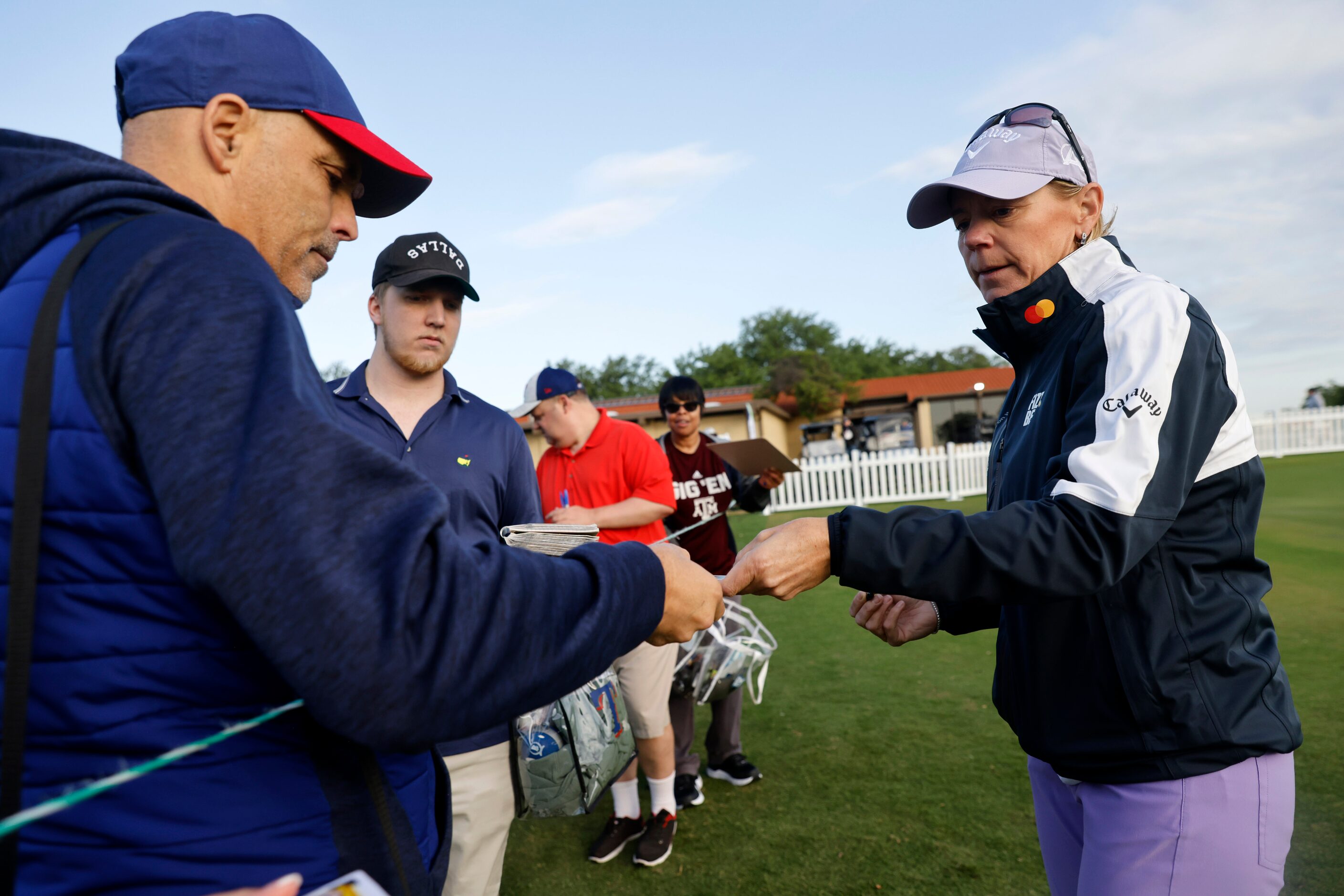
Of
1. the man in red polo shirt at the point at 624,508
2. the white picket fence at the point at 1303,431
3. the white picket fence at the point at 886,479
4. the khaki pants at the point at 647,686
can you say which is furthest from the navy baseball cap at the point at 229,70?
the white picket fence at the point at 1303,431

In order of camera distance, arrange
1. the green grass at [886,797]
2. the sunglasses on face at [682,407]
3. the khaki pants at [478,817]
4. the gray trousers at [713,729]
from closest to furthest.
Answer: the khaki pants at [478,817]
the green grass at [886,797]
the gray trousers at [713,729]
the sunglasses on face at [682,407]

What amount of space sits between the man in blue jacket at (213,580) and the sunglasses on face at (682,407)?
4.79 meters

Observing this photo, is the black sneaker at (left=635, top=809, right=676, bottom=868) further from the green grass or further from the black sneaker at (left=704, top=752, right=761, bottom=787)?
the black sneaker at (left=704, top=752, right=761, bottom=787)

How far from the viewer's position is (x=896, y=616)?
2348mm

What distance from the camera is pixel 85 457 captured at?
2.90 feet

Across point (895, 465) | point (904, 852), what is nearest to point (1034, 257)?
point (904, 852)

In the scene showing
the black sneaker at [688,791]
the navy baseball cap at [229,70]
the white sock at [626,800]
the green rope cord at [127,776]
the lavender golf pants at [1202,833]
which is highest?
the navy baseball cap at [229,70]

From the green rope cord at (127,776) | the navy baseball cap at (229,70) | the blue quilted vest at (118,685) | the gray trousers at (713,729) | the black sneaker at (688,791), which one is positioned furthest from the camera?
the gray trousers at (713,729)

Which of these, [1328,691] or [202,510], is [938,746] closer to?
[1328,691]

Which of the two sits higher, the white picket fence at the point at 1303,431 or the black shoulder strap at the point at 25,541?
the black shoulder strap at the point at 25,541

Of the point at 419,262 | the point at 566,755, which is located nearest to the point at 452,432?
the point at 419,262

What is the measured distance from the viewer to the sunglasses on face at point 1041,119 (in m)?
2.04

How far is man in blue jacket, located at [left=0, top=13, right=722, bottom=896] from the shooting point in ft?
2.77

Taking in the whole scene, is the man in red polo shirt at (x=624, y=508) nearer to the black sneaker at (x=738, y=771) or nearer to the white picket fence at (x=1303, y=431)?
the black sneaker at (x=738, y=771)
